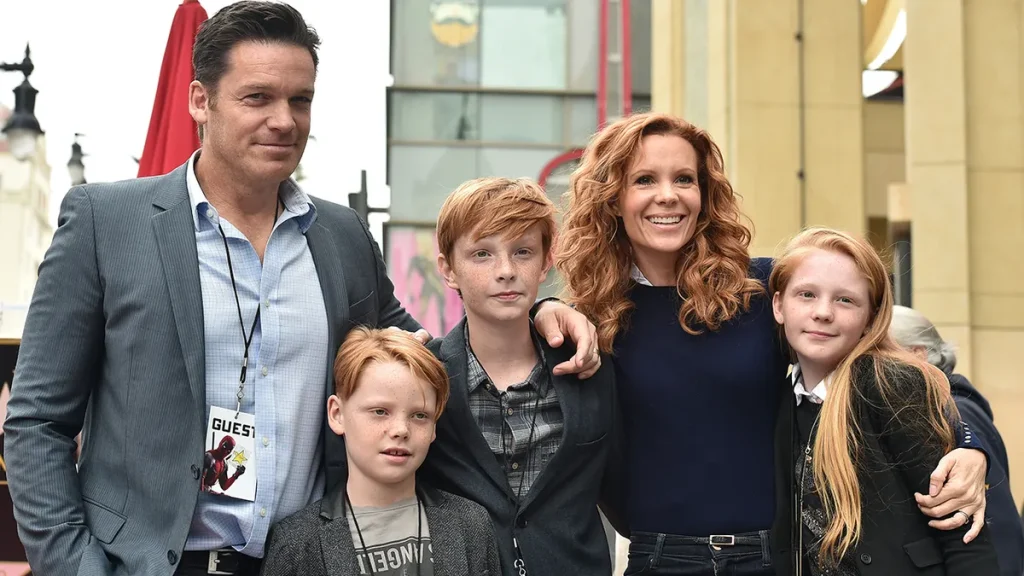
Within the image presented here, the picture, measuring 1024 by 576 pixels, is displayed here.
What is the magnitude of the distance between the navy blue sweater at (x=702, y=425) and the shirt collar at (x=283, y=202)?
1.08m

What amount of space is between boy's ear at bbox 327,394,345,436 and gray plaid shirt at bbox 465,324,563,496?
409mm

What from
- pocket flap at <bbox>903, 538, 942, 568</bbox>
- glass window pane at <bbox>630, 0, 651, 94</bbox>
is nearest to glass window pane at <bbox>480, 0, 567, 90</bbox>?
glass window pane at <bbox>630, 0, 651, 94</bbox>

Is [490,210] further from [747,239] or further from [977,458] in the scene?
[977,458]

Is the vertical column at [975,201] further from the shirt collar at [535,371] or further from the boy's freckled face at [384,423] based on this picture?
the boy's freckled face at [384,423]

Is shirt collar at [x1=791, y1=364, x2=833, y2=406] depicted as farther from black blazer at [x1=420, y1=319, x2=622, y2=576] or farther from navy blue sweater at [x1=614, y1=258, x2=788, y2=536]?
black blazer at [x1=420, y1=319, x2=622, y2=576]

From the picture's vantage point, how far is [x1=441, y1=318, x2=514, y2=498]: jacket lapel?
3.57 metres

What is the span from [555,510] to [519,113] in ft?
54.2

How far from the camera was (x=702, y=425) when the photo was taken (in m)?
3.89

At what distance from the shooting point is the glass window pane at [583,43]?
19.9m

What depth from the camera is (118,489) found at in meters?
3.20

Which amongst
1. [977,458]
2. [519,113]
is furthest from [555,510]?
[519,113]

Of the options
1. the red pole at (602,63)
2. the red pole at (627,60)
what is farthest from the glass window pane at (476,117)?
the red pole at (627,60)

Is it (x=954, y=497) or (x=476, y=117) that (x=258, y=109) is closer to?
(x=954, y=497)

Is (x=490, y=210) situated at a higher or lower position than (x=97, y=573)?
higher
